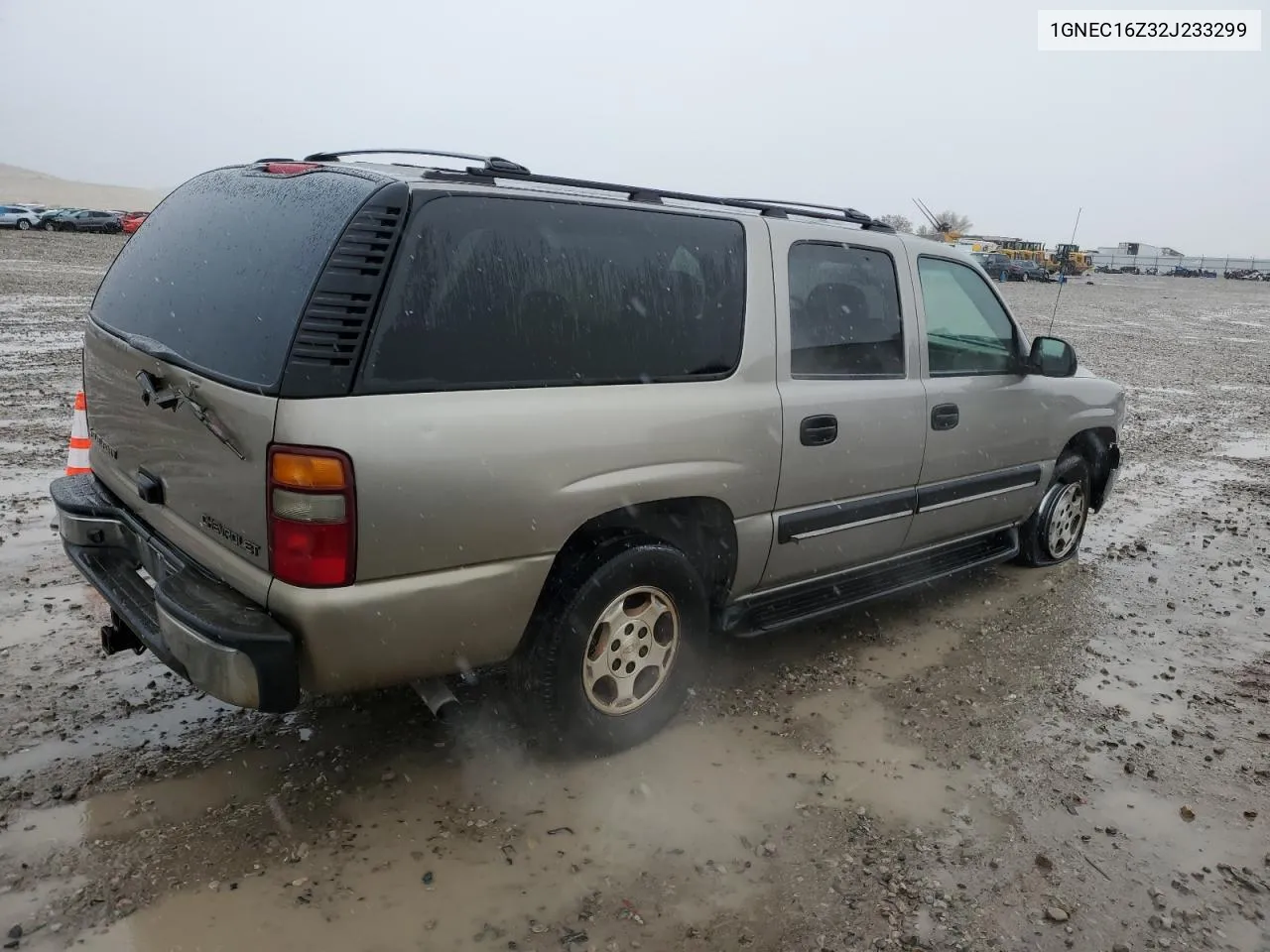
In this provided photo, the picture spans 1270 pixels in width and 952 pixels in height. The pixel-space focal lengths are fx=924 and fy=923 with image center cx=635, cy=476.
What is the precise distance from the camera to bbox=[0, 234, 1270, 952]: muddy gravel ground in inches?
100

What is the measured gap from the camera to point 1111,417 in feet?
17.9

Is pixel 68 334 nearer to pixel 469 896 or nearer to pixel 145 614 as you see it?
pixel 145 614

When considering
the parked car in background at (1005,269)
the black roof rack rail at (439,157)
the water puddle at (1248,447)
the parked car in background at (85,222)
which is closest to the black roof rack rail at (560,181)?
the black roof rack rail at (439,157)

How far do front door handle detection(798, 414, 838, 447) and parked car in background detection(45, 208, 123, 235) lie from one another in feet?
143

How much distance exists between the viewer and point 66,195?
94.6 m

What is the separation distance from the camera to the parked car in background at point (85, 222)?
38781mm

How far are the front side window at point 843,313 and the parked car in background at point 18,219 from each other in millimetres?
43518

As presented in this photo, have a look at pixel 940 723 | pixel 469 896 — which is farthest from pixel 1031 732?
pixel 469 896

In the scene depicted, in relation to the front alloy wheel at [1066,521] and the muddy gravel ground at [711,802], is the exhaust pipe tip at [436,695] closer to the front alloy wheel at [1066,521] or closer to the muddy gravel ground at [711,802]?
the muddy gravel ground at [711,802]

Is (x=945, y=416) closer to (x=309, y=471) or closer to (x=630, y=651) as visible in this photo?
(x=630, y=651)

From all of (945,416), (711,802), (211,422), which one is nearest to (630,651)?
(711,802)

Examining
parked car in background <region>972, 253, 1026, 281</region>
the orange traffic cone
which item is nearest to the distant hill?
parked car in background <region>972, 253, 1026, 281</region>

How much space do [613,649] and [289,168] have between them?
191 centimetres

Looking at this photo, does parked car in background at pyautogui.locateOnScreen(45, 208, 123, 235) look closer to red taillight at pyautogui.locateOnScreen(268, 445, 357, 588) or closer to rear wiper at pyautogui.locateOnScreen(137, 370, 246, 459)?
rear wiper at pyautogui.locateOnScreen(137, 370, 246, 459)
